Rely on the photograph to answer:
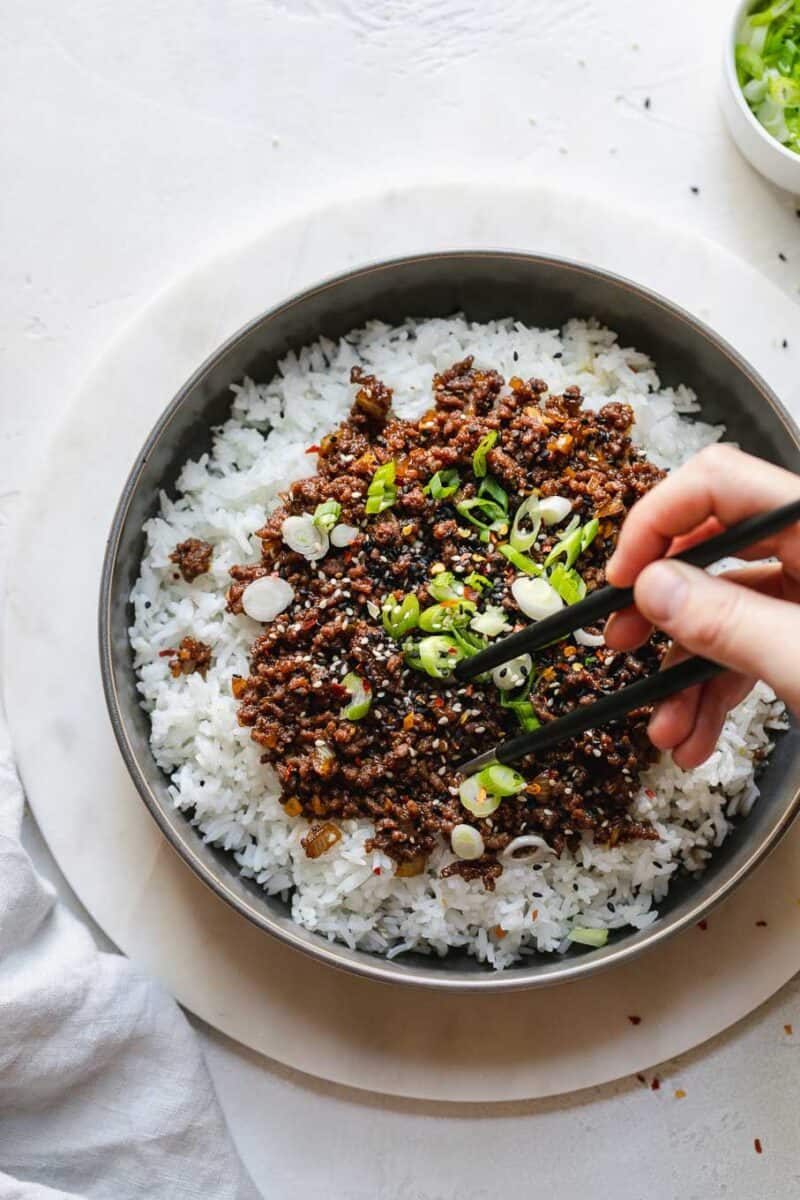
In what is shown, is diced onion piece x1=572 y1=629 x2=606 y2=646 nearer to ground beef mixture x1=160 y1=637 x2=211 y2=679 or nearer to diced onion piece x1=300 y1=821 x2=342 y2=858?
diced onion piece x1=300 y1=821 x2=342 y2=858

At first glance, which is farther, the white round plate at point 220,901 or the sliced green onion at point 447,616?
the white round plate at point 220,901

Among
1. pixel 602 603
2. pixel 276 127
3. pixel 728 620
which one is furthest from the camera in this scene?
pixel 276 127

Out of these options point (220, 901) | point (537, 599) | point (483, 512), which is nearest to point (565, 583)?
point (537, 599)

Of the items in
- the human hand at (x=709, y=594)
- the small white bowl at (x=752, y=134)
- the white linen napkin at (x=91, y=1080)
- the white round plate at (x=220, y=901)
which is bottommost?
the white linen napkin at (x=91, y=1080)

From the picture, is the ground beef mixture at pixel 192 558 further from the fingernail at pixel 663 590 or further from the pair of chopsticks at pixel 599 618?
the fingernail at pixel 663 590

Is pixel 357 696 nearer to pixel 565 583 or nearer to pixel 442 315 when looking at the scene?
pixel 565 583

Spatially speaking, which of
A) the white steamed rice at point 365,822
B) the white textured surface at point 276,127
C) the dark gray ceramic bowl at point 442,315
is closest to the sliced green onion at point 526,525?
the white steamed rice at point 365,822

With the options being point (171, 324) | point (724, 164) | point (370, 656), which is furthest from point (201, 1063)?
point (724, 164)
